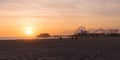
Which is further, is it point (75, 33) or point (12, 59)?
point (75, 33)

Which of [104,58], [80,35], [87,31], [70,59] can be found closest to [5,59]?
[70,59]

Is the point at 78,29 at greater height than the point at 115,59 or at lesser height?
greater

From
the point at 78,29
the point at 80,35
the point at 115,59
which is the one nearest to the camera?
the point at 115,59

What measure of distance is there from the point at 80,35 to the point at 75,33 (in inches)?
326

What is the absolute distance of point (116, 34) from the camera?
10912cm

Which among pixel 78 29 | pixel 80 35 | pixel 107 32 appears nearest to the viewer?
pixel 80 35

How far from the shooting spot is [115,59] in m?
19.4

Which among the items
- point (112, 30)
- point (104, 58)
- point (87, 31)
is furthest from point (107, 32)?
point (104, 58)

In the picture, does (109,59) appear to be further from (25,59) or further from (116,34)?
(116,34)

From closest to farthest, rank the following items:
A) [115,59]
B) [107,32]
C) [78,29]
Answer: [115,59] < [78,29] < [107,32]

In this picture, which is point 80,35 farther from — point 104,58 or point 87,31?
point 104,58

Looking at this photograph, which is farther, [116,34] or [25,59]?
[116,34]

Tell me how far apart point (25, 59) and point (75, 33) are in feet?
270

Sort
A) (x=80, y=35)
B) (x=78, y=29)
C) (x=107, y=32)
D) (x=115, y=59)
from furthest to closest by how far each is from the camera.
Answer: (x=107, y=32) < (x=78, y=29) < (x=80, y=35) < (x=115, y=59)
